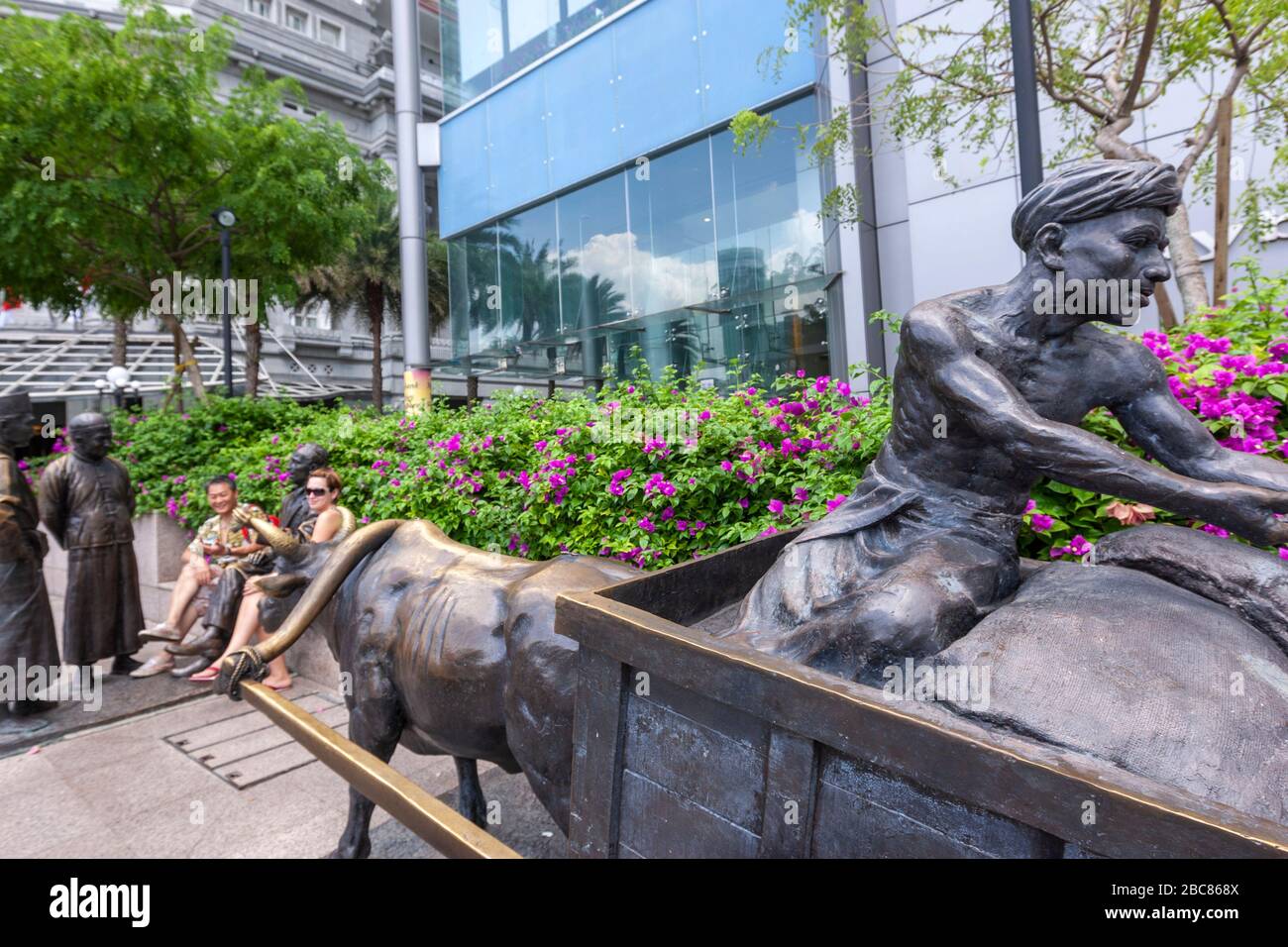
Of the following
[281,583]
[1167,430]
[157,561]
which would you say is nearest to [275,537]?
[281,583]

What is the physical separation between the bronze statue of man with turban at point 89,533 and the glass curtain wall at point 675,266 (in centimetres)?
698

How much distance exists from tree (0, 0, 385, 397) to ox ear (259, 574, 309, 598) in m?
9.95

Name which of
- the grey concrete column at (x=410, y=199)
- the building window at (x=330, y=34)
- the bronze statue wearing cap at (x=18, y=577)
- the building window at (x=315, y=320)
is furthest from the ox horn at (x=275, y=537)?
the building window at (x=330, y=34)

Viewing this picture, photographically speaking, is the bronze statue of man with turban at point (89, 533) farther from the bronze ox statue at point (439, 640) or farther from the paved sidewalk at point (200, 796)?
the bronze ox statue at point (439, 640)

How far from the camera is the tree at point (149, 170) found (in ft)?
31.6

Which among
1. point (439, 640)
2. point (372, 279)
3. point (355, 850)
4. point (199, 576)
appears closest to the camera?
point (439, 640)

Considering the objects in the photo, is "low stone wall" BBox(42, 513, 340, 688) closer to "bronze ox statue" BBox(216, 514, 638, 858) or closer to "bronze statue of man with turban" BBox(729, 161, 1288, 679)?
"bronze ox statue" BBox(216, 514, 638, 858)

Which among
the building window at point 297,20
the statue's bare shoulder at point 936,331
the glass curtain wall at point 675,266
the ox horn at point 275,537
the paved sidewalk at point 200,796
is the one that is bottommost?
the paved sidewalk at point 200,796

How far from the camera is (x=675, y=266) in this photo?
12820 millimetres

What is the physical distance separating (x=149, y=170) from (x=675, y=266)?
8134 millimetres

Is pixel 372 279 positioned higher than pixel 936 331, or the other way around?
pixel 372 279

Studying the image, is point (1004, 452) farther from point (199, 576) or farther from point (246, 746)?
point (199, 576)
